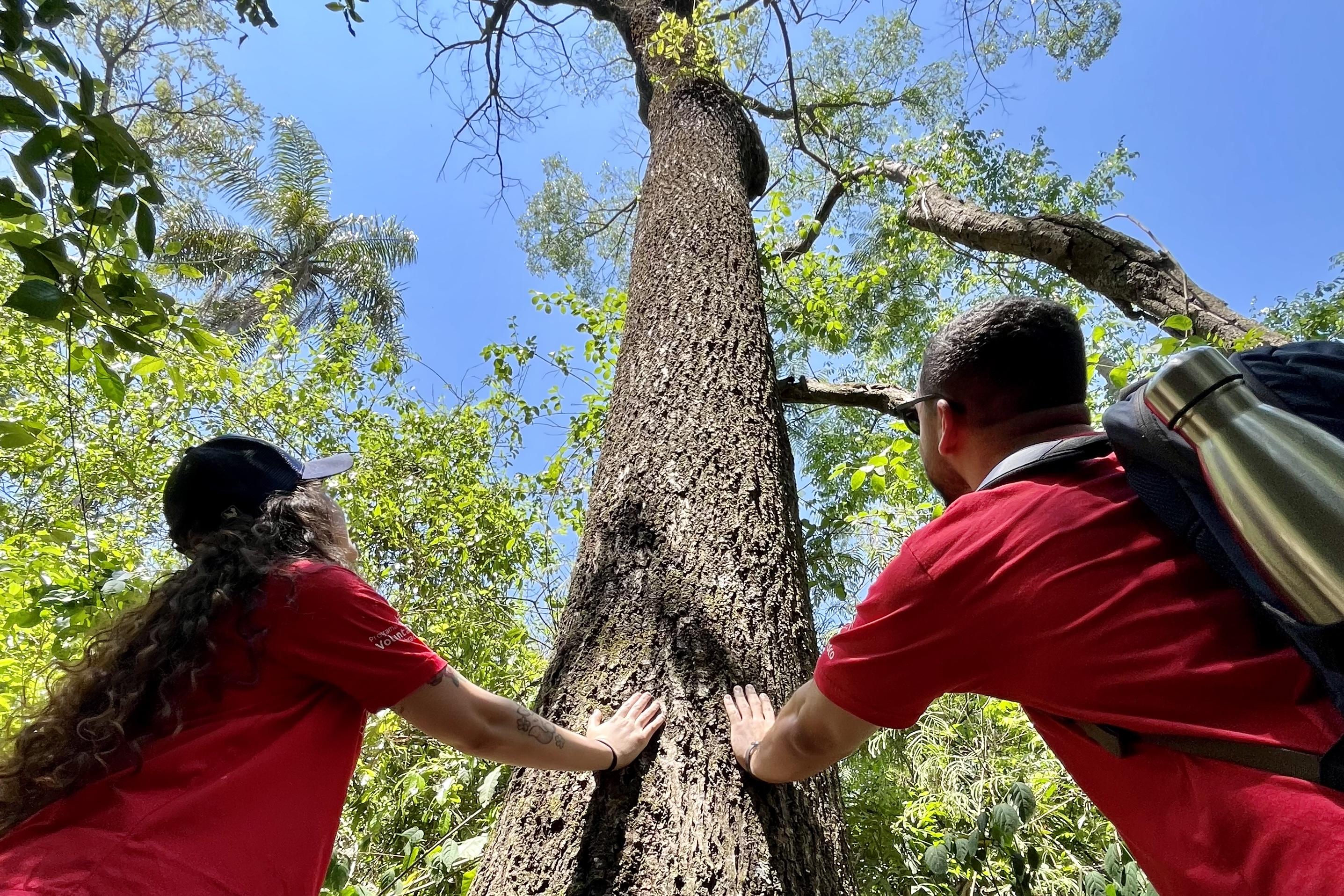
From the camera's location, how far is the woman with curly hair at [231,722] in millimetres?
983

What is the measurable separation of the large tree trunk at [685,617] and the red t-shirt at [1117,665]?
0.38m

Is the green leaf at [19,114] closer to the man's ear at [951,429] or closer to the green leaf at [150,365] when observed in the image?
the green leaf at [150,365]

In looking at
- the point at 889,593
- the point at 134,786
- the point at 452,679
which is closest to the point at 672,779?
the point at 452,679

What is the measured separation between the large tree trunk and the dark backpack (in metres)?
0.69

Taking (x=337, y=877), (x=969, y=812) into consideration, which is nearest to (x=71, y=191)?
(x=337, y=877)

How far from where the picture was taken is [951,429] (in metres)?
1.29

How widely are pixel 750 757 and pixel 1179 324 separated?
2.14m

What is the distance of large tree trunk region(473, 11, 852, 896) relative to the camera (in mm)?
1231

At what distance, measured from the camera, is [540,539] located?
18.5 ft

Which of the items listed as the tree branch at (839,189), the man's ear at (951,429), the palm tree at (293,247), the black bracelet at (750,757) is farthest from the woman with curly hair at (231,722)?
the palm tree at (293,247)

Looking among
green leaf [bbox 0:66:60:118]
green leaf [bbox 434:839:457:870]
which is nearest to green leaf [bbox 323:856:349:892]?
green leaf [bbox 434:839:457:870]

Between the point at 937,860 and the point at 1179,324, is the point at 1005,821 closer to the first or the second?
the point at 937,860

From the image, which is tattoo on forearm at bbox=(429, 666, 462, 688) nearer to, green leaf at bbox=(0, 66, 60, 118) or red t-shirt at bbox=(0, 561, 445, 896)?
red t-shirt at bbox=(0, 561, 445, 896)

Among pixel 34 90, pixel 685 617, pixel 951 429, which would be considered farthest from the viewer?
pixel 685 617
